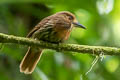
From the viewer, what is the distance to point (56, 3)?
392cm

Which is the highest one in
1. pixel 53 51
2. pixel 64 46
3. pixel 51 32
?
pixel 64 46

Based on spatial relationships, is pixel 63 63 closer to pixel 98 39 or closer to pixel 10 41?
pixel 98 39

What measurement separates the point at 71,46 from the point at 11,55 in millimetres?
1100

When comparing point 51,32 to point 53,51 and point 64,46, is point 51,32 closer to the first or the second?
point 64,46

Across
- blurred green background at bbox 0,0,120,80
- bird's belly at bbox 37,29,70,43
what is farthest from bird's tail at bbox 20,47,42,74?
bird's belly at bbox 37,29,70,43

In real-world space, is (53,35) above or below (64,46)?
below

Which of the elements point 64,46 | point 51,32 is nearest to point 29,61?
point 51,32


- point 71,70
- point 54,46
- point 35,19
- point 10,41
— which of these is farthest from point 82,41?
point 10,41

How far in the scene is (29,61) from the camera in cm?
365

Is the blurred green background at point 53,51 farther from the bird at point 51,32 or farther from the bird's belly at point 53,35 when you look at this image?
the bird's belly at point 53,35

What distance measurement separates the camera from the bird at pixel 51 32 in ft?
10.9

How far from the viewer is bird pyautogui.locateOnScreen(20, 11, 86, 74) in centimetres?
333

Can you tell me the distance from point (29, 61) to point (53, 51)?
17.4 inches

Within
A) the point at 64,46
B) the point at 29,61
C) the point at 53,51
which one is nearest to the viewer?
the point at 64,46
